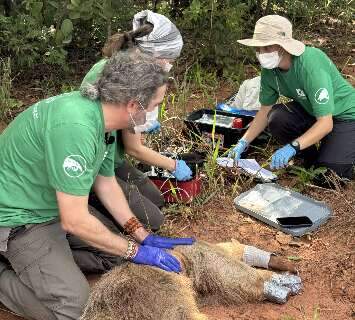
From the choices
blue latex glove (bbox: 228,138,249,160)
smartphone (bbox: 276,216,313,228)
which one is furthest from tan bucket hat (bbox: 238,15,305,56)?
smartphone (bbox: 276,216,313,228)

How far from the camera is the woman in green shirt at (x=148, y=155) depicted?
3.54 meters

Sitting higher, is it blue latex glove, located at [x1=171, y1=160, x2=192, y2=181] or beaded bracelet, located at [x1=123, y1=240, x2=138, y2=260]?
beaded bracelet, located at [x1=123, y1=240, x2=138, y2=260]

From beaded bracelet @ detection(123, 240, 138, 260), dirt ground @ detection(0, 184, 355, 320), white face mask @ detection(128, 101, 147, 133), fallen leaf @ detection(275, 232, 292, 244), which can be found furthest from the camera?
fallen leaf @ detection(275, 232, 292, 244)

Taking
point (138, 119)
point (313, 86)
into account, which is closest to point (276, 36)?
point (313, 86)

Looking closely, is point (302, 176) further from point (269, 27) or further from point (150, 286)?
point (150, 286)

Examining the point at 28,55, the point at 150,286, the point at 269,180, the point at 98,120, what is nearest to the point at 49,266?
the point at 150,286

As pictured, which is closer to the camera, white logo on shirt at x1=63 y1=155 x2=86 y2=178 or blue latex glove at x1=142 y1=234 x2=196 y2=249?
white logo on shirt at x1=63 y1=155 x2=86 y2=178

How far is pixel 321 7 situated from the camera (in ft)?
27.1

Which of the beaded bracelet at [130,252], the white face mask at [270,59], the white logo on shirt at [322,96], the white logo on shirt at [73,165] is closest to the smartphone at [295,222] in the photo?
the white logo on shirt at [322,96]

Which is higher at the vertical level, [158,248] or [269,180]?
[158,248]

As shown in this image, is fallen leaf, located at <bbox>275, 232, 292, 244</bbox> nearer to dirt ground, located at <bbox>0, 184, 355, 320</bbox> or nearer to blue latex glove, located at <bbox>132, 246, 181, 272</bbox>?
dirt ground, located at <bbox>0, 184, 355, 320</bbox>

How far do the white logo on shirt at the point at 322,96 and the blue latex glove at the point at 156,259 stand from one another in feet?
5.87

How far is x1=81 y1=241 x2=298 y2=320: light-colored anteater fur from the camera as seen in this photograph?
2674mm

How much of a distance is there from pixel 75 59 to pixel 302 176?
370 cm
